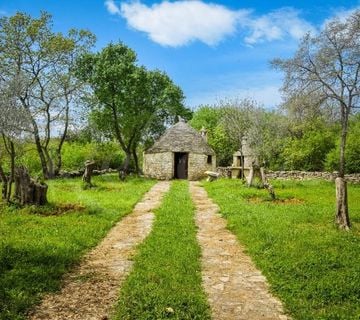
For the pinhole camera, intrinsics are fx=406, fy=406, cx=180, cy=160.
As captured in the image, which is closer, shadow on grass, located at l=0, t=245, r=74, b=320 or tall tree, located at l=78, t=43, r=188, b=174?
shadow on grass, located at l=0, t=245, r=74, b=320

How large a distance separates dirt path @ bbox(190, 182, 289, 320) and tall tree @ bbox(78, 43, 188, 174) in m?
24.0

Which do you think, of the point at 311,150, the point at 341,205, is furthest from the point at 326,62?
the point at 311,150

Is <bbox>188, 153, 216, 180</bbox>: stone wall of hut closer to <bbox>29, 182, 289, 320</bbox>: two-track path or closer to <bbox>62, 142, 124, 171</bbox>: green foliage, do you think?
<bbox>62, 142, 124, 171</bbox>: green foliage

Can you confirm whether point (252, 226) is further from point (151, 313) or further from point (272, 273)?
point (151, 313)

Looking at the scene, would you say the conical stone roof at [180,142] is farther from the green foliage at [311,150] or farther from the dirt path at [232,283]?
the dirt path at [232,283]

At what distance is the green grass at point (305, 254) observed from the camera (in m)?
6.68

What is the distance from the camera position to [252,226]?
12586 millimetres

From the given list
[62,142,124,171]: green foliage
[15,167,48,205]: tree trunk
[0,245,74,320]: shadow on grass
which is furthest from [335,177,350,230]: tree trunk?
[62,142,124,171]: green foliage

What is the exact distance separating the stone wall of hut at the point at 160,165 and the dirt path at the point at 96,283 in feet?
86.8

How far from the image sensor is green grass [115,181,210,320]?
6207mm

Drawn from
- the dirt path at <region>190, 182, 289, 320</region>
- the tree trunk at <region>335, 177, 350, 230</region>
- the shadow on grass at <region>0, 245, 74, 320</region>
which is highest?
the tree trunk at <region>335, 177, 350, 230</region>

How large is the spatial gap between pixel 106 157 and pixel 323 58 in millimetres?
32847

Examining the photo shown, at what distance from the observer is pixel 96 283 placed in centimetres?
754

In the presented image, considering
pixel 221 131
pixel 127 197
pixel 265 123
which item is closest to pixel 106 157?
pixel 221 131
